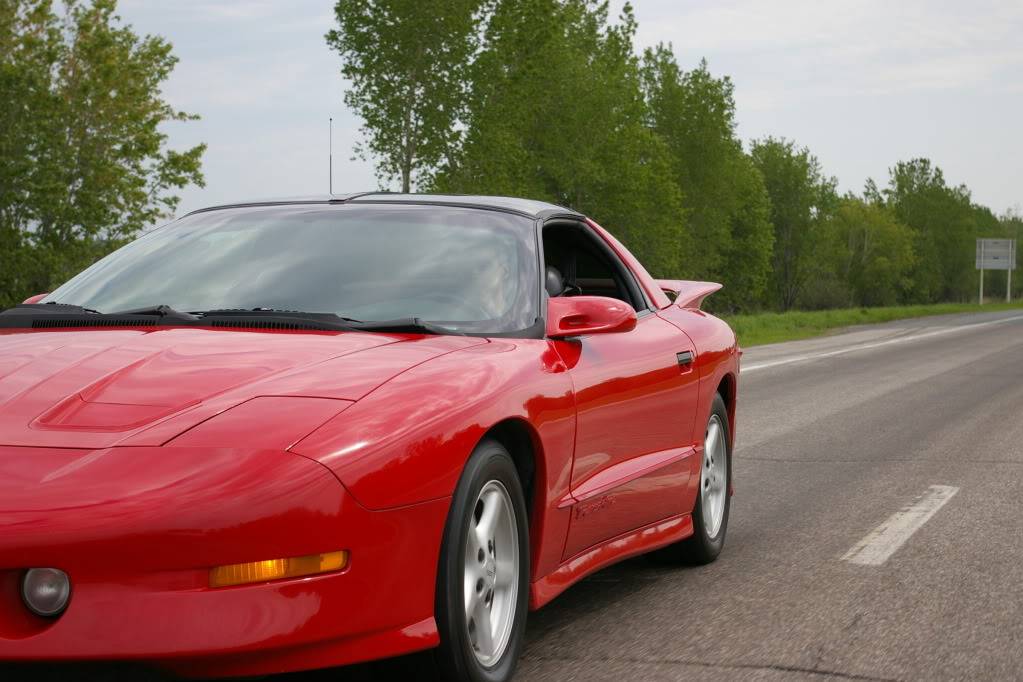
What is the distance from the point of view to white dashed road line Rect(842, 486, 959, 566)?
603 cm

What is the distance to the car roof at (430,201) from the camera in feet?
16.4

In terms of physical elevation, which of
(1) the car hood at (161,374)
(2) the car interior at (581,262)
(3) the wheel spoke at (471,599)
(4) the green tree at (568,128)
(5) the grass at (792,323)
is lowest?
(5) the grass at (792,323)

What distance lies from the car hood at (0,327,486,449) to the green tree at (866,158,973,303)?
133660mm

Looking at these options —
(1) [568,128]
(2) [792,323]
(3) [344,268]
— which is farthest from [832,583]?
(1) [568,128]

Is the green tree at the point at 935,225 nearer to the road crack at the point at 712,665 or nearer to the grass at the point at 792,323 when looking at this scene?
the grass at the point at 792,323

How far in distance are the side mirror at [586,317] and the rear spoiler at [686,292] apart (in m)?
1.74

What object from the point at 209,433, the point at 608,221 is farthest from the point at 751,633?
the point at 608,221

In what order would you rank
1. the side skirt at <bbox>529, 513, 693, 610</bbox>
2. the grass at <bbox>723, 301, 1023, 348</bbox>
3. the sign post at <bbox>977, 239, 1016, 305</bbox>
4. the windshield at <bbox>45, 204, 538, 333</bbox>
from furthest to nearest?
the sign post at <bbox>977, 239, 1016, 305</bbox> < the grass at <bbox>723, 301, 1023, 348</bbox> < the windshield at <bbox>45, 204, 538, 333</bbox> < the side skirt at <bbox>529, 513, 693, 610</bbox>

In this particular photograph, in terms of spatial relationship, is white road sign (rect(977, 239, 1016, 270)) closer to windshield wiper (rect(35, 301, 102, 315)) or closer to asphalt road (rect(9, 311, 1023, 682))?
asphalt road (rect(9, 311, 1023, 682))

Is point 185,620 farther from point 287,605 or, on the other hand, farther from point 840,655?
point 840,655

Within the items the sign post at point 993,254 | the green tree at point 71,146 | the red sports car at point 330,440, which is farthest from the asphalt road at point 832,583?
the sign post at point 993,254

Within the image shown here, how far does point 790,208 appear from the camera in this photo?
114000mm

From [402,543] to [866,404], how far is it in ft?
37.4

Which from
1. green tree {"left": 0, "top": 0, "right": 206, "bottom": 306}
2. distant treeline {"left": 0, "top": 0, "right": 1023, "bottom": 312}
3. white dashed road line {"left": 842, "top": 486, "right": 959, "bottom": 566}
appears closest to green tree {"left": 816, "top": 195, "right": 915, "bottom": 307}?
distant treeline {"left": 0, "top": 0, "right": 1023, "bottom": 312}
